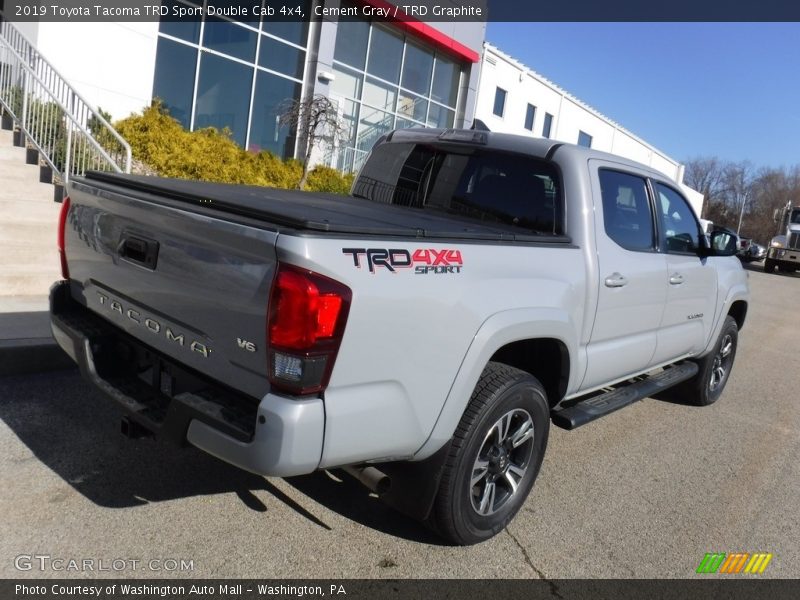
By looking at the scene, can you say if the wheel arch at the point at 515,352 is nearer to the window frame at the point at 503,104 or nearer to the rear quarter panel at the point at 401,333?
the rear quarter panel at the point at 401,333

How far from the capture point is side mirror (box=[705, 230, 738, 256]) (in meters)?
5.36

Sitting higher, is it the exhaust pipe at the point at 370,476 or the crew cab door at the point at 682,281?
the crew cab door at the point at 682,281

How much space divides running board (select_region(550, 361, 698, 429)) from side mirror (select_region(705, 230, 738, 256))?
3.16ft

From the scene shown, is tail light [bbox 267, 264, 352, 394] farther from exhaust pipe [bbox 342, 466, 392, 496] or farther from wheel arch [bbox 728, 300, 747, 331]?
wheel arch [bbox 728, 300, 747, 331]

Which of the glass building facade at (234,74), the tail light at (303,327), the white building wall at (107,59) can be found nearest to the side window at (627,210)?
the tail light at (303,327)

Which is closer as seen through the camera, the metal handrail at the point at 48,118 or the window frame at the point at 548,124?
the metal handrail at the point at 48,118

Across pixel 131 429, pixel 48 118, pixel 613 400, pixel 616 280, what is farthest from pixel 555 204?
pixel 48 118

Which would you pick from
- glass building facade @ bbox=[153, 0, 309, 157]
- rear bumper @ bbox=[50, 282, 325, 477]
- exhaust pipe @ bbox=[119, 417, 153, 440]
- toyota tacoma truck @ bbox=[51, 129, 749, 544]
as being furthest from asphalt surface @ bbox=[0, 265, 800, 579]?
glass building facade @ bbox=[153, 0, 309, 157]

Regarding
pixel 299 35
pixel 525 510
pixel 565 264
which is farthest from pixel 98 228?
pixel 299 35

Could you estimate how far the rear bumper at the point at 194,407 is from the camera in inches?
96.2

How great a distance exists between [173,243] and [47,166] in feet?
22.1

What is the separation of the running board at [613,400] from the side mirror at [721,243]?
962mm

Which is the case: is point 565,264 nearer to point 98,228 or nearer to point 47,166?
point 98,228

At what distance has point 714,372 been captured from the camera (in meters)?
6.39
